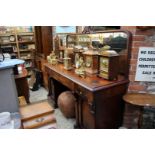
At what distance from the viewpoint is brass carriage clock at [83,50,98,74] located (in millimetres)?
1967

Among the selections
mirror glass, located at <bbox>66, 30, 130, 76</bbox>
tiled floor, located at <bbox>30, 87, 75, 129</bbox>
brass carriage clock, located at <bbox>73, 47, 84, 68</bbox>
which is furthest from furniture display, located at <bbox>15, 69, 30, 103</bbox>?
mirror glass, located at <bbox>66, 30, 130, 76</bbox>

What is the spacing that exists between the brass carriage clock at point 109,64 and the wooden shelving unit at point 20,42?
3.09 meters

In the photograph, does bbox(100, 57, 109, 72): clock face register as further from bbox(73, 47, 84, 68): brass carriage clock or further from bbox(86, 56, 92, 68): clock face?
bbox(73, 47, 84, 68): brass carriage clock

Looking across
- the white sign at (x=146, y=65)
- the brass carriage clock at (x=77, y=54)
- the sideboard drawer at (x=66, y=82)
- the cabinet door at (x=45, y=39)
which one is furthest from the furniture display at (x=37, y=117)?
the cabinet door at (x=45, y=39)

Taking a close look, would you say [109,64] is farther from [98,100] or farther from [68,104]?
[68,104]

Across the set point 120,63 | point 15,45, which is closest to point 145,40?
point 120,63

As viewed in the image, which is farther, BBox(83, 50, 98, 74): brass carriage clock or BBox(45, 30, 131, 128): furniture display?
BBox(83, 50, 98, 74): brass carriage clock

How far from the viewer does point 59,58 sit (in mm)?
2941

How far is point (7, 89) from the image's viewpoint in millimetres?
1771

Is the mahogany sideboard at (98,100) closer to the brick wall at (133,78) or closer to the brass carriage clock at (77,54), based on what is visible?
the brick wall at (133,78)

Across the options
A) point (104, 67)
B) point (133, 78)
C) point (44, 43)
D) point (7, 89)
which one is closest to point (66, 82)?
point (104, 67)

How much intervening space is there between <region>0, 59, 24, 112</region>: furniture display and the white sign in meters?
1.39

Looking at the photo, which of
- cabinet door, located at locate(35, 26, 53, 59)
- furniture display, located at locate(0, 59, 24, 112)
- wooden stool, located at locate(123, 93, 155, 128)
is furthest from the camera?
cabinet door, located at locate(35, 26, 53, 59)

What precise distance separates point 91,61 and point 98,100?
0.55 metres
